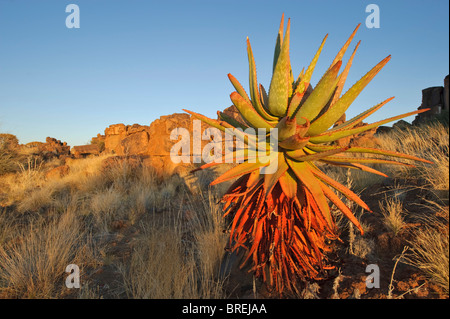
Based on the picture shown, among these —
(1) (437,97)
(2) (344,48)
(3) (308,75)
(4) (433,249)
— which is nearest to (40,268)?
(3) (308,75)

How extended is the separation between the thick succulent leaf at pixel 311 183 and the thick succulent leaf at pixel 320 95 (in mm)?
225

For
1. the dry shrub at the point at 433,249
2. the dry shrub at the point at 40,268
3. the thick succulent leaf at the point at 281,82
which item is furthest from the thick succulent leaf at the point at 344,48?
the dry shrub at the point at 40,268

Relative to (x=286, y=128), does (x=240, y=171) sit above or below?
below

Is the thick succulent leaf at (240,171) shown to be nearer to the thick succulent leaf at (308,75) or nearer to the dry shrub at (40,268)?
the thick succulent leaf at (308,75)

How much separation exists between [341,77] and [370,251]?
1.82m

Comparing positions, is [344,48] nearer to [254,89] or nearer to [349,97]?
[349,97]

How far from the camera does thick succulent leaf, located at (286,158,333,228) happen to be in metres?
1.11

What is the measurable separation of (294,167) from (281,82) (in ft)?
1.40

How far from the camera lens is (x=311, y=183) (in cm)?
113

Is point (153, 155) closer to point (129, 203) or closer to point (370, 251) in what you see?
point (129, 203)

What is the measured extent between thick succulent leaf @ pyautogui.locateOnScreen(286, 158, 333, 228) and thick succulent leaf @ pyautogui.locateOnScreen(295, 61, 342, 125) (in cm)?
23

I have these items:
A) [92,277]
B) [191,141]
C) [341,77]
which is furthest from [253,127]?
[191,141]

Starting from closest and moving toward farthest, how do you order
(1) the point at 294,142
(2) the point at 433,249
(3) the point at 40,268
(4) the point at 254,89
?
1. (1) the point at 294,142
2. (4) the point at 254,89
3. (2) the point at 433,249
4. (3) the point at 40,268

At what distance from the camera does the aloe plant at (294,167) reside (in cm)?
111
